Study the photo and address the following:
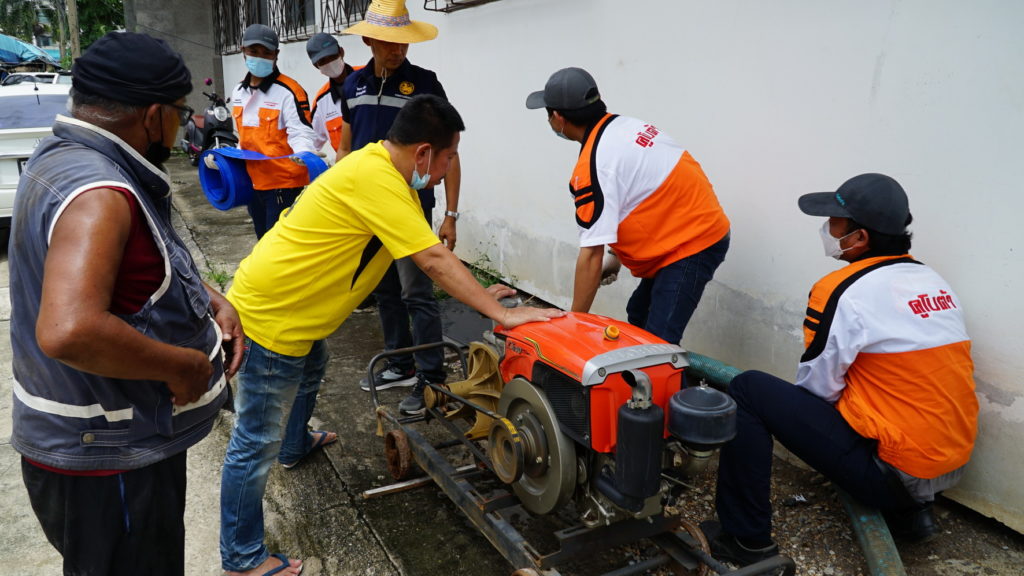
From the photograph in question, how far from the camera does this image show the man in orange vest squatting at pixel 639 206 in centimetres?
313

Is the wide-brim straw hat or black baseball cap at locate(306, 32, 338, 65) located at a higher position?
the wide-brim straw hat

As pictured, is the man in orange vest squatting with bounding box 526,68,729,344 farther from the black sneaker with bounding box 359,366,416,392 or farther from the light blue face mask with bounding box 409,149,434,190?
the black sneaker with bounding box 359,366,416,392

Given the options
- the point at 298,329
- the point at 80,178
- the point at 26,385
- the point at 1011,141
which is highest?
the point at 1011,141

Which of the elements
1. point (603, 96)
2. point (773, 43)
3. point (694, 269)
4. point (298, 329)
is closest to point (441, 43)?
point (603, 96)

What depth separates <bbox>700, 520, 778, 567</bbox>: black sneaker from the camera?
2652mm

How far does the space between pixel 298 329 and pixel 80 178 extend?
1213 mm

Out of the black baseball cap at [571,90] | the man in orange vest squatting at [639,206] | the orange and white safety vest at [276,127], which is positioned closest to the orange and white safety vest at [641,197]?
the man in orange vest squatting at [639,206]

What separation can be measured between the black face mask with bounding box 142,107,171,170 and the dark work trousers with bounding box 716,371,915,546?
2.05 metres

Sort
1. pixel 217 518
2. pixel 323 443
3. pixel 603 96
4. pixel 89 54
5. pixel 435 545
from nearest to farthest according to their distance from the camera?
pixel 89 54 → pixel 435 545 → pixel 217 518 → pixel 323 443 → pixel 603 96

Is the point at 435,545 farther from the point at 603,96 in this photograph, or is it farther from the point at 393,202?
the point at 603,96

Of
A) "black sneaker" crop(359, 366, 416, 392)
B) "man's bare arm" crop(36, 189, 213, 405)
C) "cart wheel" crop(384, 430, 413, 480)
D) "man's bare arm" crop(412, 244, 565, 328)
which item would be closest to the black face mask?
"man's bare arm" crop(36, 189, 213, 405)

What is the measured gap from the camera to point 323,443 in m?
3.66

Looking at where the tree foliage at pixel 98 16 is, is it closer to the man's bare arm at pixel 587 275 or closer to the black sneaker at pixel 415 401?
the black sneaker at pixel 415 401

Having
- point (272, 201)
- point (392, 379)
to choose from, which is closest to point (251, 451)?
point (392, 379)
